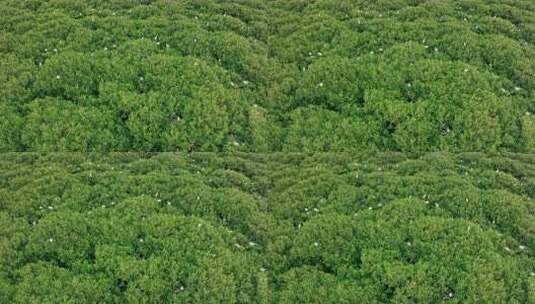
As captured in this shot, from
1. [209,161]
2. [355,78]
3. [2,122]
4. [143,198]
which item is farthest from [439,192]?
[2,122]

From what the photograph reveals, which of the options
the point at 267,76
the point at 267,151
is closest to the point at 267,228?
the point at 267,151

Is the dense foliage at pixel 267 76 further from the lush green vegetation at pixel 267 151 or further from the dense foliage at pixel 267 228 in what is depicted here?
the dense foliage at pixel 267 228

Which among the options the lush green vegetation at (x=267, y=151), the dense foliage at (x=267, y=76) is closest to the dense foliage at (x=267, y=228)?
the lush green vegetation at (x=267, y=151)

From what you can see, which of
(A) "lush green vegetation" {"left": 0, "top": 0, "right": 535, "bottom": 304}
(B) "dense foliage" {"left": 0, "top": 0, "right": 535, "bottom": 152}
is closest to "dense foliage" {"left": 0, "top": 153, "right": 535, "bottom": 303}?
(A) "lush green vegetation" {"left": 0, "top": 0, "right": 535, "bottom": 304}

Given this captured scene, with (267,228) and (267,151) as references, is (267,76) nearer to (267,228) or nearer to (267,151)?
(267,151)

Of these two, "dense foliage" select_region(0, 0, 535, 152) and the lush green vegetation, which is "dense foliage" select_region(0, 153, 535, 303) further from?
"dense foliage" select_region(0, 0, 535, 152)

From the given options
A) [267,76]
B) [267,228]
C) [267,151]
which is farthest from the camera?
[267,76]

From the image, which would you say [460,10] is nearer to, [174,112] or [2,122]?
[174,112]
